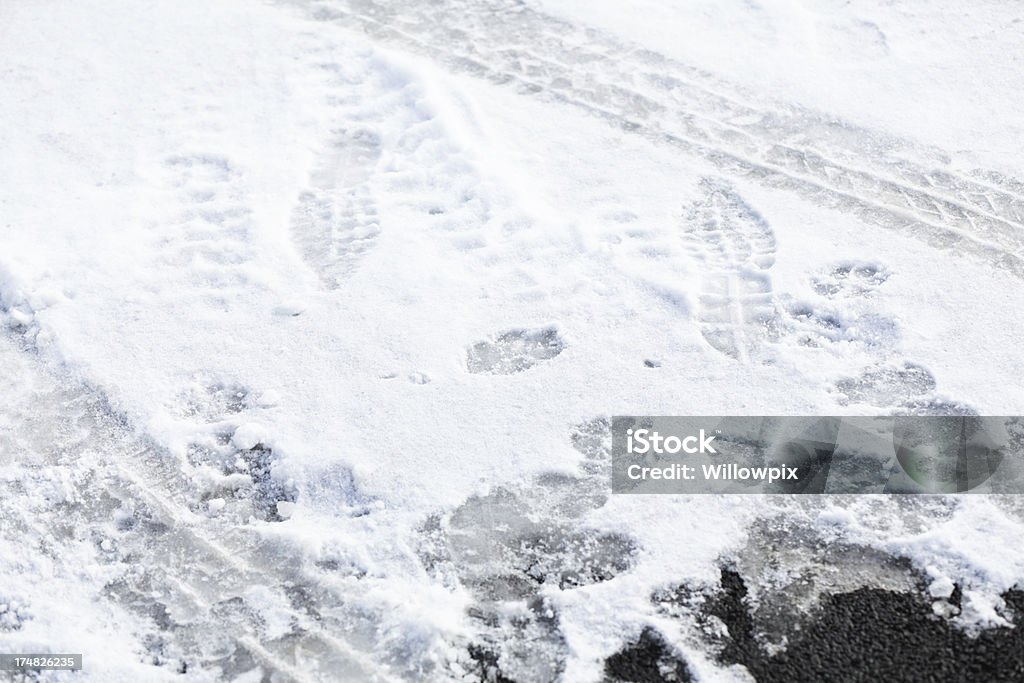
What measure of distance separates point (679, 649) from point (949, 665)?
2.20 ft

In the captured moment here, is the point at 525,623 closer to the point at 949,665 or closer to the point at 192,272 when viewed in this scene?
the point at 949,665

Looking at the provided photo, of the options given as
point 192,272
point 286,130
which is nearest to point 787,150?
point 286,130

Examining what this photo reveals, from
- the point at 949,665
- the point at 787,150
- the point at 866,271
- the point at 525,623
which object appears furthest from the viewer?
the point at 787,150

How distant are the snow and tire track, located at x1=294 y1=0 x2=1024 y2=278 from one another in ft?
0.07

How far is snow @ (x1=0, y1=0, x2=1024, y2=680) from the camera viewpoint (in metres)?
2.84

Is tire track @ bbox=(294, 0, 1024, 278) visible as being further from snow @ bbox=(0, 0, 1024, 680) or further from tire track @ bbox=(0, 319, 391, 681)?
tire track @ bbox=(0, 319, 391, 681)

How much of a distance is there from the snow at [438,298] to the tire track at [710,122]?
0.02 meters

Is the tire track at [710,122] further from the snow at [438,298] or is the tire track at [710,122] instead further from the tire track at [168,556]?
the tire track at [168,556]

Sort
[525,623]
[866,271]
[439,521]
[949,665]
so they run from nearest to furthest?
[949,665], [525,623], [439,521], [866,271]

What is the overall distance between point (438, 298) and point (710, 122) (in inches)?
68.3

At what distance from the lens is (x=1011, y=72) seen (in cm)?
493

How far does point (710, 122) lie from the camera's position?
15.3 ft

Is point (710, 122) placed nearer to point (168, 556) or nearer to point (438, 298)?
point (438, 298)

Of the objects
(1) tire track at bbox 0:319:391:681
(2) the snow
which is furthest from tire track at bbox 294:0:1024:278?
(1) tire track at bbox 0:319:391:681
